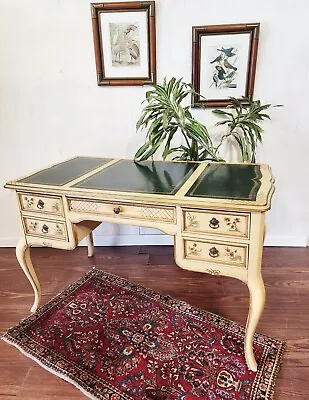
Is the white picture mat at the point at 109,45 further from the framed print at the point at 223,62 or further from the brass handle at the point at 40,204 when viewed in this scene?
the brass handle at the point at 40,204

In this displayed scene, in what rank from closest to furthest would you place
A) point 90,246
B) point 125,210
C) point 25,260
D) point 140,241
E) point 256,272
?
point 256,272, point 125,210, point 25,260, point 90,246, point 140,241

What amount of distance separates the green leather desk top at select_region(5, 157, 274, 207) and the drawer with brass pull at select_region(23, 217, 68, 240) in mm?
179

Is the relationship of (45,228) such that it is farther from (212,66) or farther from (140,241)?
(212,66)

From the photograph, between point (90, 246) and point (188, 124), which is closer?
point (188, 124)

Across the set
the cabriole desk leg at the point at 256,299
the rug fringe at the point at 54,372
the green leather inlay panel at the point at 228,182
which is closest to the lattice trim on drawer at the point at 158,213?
the green leather inlay panel at the point at 228,182

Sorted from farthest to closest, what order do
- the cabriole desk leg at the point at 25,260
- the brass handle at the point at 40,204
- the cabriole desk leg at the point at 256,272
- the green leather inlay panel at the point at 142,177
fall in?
1. the cabriole desk leg at the point at 25,260
2. the brass handle at the point at 40,204
3. the green leather inlay panel at the point at 142,177
4. the cabriole desk leg at the point at 256,272

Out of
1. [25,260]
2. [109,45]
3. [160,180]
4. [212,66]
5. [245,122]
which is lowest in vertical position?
[25,260]

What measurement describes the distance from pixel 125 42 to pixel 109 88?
304 millimetres

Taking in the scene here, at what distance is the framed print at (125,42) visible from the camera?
6.84 feet

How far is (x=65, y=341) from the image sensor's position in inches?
66.0

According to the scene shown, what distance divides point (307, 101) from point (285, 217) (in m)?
0.82

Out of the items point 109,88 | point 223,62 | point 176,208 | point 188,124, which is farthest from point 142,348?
point 223,62

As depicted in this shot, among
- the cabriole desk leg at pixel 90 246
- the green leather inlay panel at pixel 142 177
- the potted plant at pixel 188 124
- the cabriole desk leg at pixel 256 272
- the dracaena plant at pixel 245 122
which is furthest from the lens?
the cabriole desk leg at pixel 90 246

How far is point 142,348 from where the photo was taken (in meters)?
1.61
